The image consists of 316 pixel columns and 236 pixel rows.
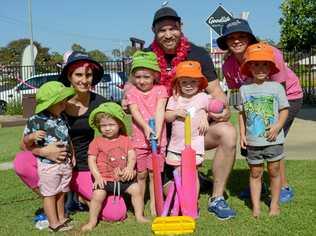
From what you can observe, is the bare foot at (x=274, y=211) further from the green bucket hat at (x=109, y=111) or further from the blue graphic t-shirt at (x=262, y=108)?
the green bucket hat at (x=109, y=111)

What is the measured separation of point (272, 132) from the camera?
4.61 m

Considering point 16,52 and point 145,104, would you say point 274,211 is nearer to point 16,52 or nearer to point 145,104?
point 145,104

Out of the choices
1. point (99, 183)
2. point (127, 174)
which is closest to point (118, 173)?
point (127, 174)

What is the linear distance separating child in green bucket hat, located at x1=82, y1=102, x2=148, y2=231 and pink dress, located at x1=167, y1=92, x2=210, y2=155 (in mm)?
411

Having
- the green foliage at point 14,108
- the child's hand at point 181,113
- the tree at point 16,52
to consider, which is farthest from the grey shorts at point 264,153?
the tree at point 16,52

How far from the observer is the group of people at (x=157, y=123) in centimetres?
465

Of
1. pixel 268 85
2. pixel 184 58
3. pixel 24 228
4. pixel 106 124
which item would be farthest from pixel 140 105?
pixel 24 228

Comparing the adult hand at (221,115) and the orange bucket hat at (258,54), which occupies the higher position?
the orange bucket hat at (258,54)

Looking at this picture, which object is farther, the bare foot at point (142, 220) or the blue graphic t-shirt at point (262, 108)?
the bare foot at point (142, 220)

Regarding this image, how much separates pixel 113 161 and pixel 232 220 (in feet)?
3.75

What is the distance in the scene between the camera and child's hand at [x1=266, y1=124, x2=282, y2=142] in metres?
4.61

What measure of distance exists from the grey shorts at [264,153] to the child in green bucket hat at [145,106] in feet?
2.63

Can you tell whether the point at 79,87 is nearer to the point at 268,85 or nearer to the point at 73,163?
the point at 73,163

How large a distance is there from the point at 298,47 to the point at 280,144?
19.5m
